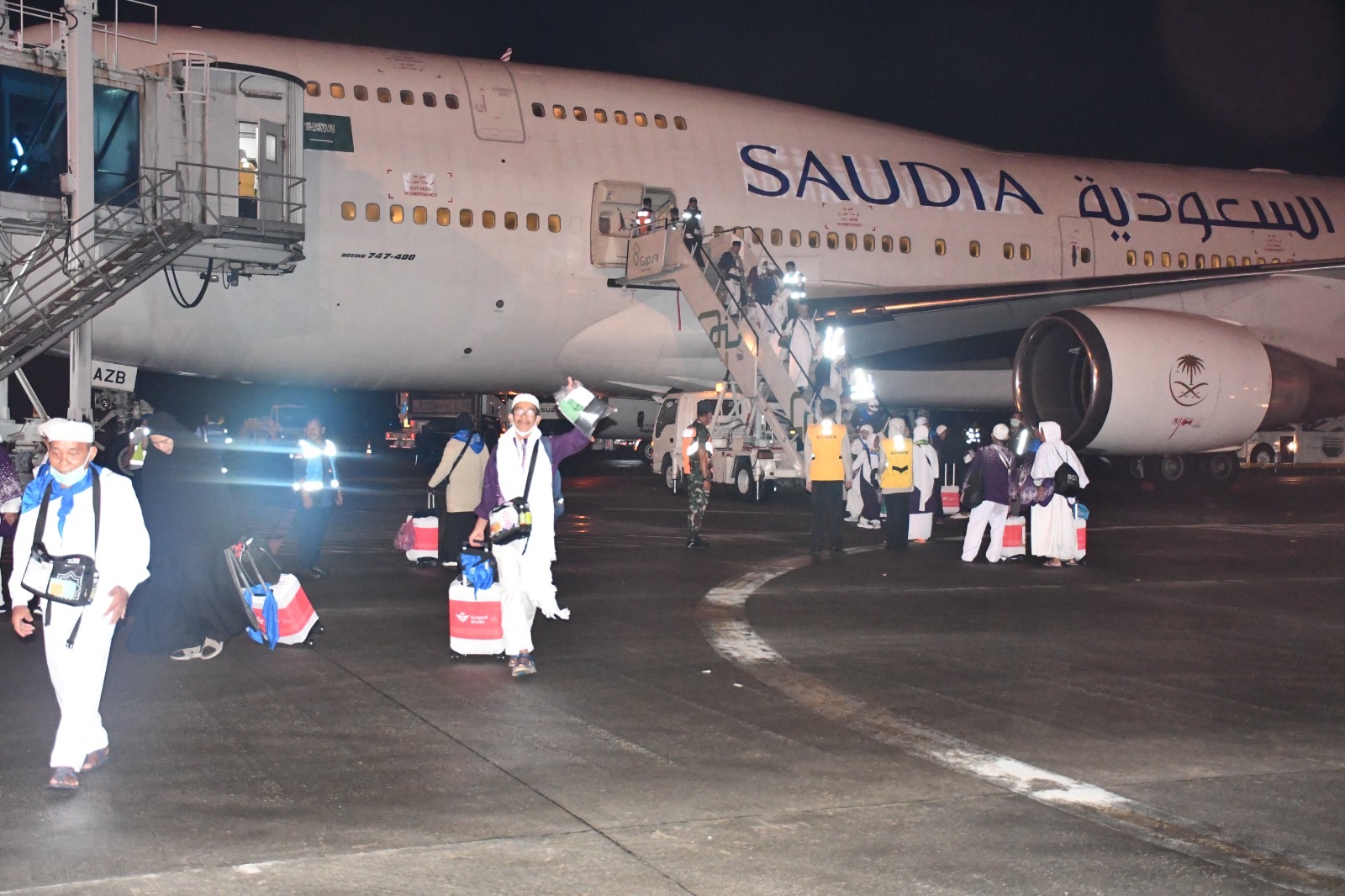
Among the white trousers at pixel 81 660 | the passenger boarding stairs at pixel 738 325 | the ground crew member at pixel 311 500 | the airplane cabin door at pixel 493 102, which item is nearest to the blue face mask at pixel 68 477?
the white trousers at pixel 81 660

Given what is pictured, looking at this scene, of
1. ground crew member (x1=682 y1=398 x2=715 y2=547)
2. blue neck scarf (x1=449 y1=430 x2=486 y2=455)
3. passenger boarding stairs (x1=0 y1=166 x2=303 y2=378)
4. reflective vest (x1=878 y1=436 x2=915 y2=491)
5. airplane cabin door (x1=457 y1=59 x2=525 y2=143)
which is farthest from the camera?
airplane cabin door (x1=457 y1=59 x2=525 y2=143)

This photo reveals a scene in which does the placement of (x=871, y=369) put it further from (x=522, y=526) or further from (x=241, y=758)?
(x=241, y=758)

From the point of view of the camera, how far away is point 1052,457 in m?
12.5

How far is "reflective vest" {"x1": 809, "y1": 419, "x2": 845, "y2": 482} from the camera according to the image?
13.3m

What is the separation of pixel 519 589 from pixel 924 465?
8856mm

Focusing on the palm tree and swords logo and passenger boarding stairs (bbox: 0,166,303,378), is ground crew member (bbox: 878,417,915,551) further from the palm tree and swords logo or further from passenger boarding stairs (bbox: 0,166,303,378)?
passenger boarding stairs (bbox: 0,166,303,378)

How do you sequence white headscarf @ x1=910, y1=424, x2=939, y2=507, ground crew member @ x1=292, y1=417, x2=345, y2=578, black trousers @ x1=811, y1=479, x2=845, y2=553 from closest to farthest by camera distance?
1. ground crew member @ x1=292, y1=417, x2=345, y2=578
2. black trousers @ x1=811, y1=479, x2=845, y2=553
3. white headscarf @ x1=910, y1=424, x2=939, y2=507

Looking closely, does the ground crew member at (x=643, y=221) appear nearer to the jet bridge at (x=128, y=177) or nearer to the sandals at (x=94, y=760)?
the jet bridge at (x=128, y=177)

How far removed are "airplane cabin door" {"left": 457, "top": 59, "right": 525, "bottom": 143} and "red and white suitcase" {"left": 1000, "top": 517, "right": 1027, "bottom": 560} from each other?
26.4ft

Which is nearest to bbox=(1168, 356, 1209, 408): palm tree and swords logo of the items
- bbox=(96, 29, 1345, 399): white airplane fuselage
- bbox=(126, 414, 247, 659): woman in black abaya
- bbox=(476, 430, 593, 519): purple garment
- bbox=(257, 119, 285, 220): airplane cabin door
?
bbox=(96, 29, 1345, 399): white airplane fuselage

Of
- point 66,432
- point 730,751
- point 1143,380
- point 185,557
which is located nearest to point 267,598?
point 185,557

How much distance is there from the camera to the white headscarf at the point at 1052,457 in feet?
40.7

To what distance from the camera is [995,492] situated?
12.6 m

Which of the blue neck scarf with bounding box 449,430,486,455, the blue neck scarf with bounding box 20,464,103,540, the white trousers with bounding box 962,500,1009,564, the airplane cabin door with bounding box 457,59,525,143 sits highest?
the airplane cabin door with bounding box 457,59,525,143
